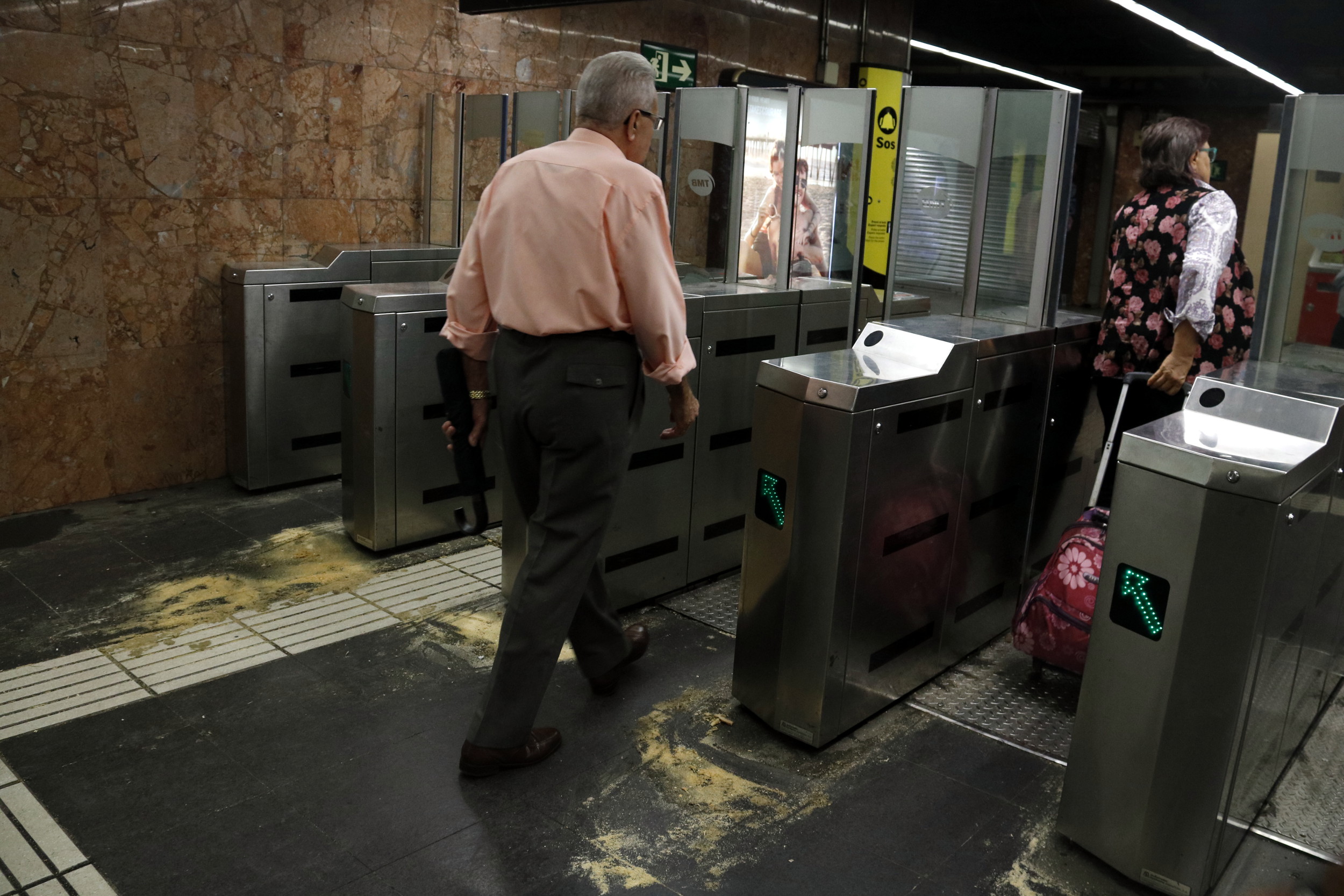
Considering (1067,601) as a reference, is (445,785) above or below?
below

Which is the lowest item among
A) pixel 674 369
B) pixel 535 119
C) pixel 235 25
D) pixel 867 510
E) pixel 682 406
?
pixel 867 510

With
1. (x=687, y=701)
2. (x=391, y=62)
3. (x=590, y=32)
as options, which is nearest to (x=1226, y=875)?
(x=687, y=701)

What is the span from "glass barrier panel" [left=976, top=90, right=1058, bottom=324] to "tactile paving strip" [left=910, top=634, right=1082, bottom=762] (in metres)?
1.15

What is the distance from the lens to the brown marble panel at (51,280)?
4.36 metres

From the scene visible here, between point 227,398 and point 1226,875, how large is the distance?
173 inches

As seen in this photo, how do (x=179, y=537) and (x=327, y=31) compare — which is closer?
(x=179, y=537)

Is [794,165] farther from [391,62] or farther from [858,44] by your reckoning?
[858,44]

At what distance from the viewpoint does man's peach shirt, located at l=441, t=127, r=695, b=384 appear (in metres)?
2.44

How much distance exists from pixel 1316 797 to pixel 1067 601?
0.75m

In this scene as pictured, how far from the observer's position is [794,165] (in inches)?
159

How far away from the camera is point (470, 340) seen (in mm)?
2719

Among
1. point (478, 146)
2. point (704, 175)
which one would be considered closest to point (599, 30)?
point (478, 146)

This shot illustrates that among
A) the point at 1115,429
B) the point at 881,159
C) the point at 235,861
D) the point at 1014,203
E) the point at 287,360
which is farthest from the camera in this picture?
the point at 881,159

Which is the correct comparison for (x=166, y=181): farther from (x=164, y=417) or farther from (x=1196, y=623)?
(x=1196, y=623)
